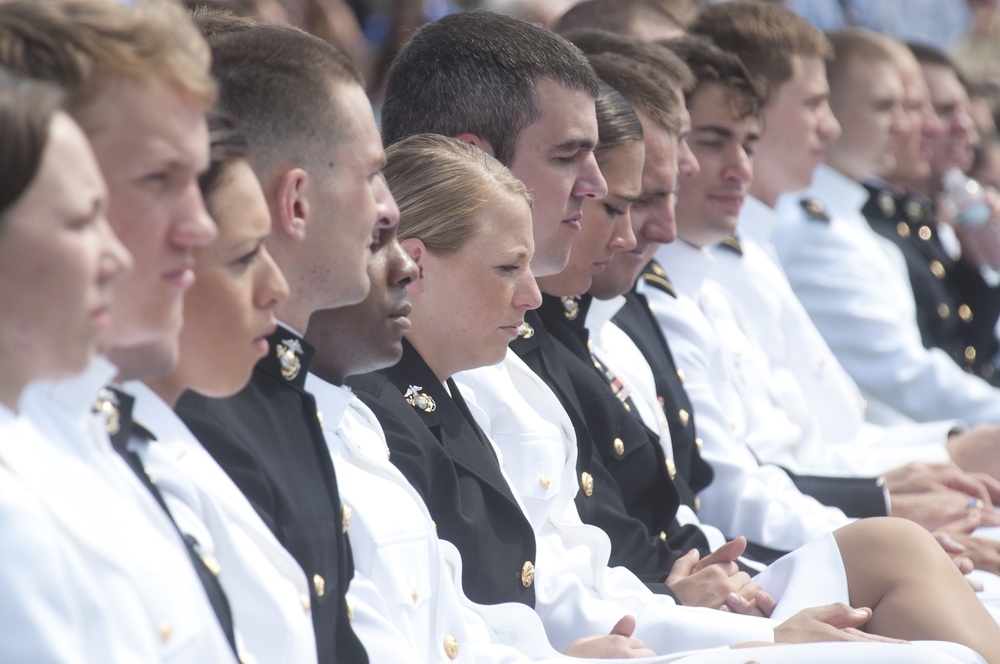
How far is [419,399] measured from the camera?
260 centimetres

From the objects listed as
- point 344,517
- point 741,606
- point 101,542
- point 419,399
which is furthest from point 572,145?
point 101,542

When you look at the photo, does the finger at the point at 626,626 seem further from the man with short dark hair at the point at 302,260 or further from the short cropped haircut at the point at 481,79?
the short cropped haircut at the point at 481,79

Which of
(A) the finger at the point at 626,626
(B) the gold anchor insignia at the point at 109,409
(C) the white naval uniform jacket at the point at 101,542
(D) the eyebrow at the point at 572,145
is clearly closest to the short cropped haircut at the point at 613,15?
(D) the eyebrow at the point at 572,145

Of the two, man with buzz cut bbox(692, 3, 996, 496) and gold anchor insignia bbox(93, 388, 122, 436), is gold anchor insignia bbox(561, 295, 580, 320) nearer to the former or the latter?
man with buzz cut bbox(692, 3, 996, 496)

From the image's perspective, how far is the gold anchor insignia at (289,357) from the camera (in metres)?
2.12

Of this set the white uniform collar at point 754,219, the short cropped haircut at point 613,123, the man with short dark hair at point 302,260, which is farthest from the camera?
the white uniform collar at point 754,219

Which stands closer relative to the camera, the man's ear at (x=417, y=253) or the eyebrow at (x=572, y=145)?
the man's ear at (x=417, y=253)

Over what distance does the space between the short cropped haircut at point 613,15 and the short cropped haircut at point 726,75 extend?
2.52 feet

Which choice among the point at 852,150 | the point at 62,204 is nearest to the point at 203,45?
the point at 62,204

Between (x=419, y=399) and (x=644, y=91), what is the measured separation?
1.35m

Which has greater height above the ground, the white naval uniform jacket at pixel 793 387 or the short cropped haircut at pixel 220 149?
the short cropped haircut at pixel 220 149

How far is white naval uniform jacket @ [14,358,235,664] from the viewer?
148 cm

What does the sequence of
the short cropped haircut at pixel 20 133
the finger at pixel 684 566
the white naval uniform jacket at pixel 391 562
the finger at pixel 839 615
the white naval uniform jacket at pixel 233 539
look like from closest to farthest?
1. the short cropped haircut at pixel 20 133
2. the white naval uniform jacket at pixel 233 539
3. the white naval uniform jacket at pixel 391 562
4. the finger at pixel 839 615
5. the finger at pixel 684 566

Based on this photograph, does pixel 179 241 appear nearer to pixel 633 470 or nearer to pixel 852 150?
pixel 633 470
